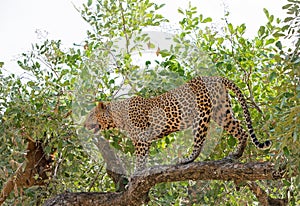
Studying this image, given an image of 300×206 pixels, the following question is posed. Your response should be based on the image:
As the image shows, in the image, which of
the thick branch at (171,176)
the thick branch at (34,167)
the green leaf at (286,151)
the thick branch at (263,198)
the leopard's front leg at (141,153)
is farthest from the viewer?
the thick branch at (34,167)

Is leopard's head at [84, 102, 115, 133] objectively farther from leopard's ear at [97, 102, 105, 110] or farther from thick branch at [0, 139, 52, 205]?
thick branch at [0, 139, 52, 205]

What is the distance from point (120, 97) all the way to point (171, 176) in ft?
1.82

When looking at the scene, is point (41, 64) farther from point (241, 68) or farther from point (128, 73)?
point (241, 68)

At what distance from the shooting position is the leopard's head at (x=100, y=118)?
352 centimetres

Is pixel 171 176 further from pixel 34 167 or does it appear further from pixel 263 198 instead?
pixel 34 167

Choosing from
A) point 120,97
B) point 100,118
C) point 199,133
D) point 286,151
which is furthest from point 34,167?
point 286,151

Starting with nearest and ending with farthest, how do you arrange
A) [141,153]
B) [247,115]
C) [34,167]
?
[247,115]
[141,153]
[34,167]

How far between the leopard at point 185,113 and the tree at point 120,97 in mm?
77

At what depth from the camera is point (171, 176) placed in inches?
129

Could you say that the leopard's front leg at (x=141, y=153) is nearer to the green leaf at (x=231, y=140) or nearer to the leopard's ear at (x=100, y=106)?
the leopard's ear at (x=100, y=106)

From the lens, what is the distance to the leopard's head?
11.6 feet

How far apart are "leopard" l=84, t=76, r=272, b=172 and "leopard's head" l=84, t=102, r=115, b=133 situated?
6cm

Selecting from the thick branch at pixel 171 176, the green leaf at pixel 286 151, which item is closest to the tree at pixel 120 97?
the thick branch at pixel 171 176

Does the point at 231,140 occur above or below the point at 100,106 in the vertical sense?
below
